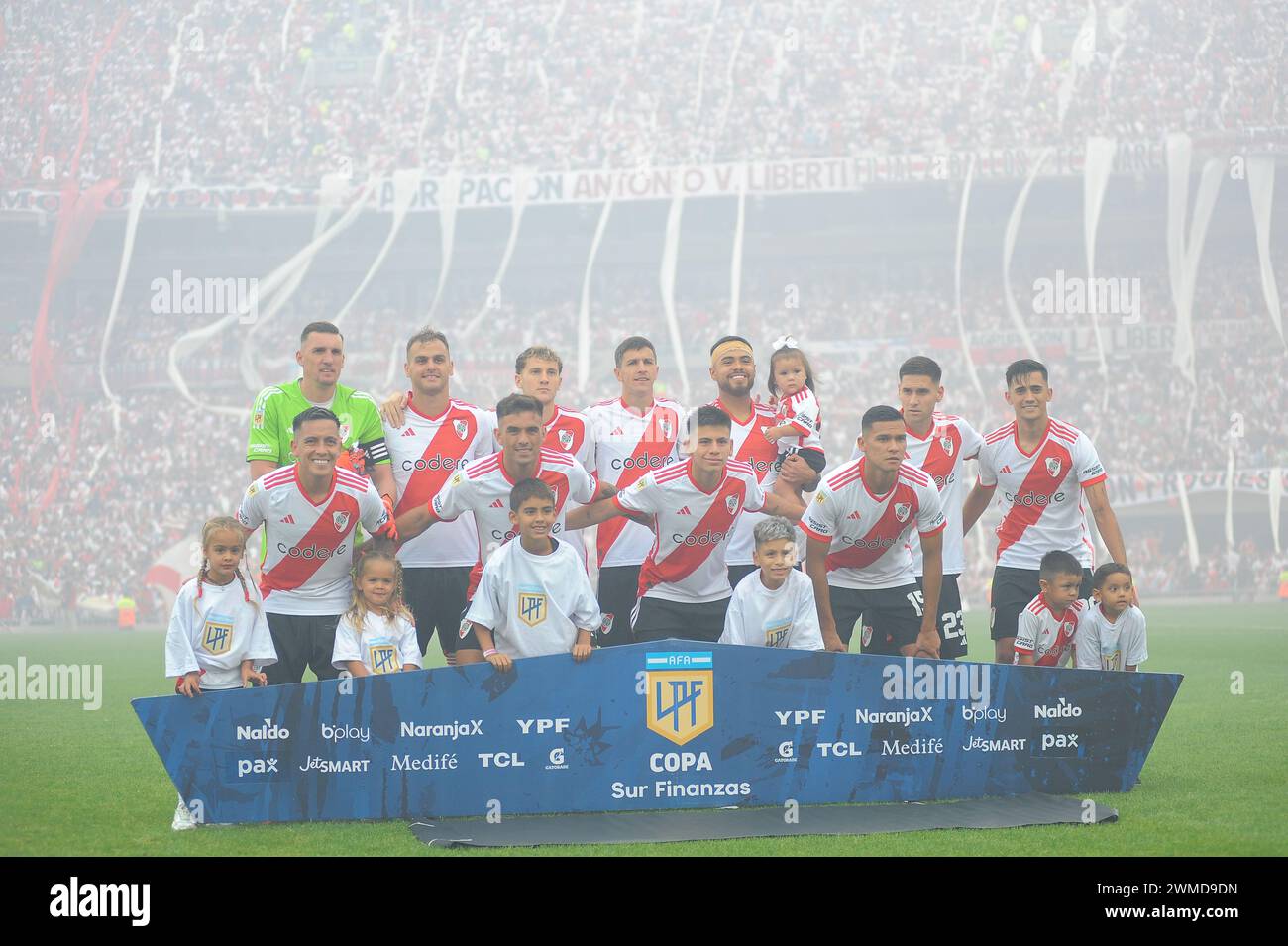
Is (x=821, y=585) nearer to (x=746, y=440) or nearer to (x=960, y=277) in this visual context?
(x=746, y=440)

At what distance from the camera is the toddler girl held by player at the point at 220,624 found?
19.5 ft

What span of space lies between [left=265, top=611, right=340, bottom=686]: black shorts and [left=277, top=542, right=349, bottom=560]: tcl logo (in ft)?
0.96

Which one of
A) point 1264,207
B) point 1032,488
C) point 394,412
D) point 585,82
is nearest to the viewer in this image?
point 394,412

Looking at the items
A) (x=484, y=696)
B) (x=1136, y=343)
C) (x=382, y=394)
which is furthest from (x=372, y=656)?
(x=1136, y=343)

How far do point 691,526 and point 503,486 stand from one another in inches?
37.1

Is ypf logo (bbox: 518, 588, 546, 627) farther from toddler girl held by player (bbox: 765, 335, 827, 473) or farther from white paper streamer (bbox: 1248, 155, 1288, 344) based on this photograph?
white paper streamer (bbox: 1248, 155, 1288, 344)

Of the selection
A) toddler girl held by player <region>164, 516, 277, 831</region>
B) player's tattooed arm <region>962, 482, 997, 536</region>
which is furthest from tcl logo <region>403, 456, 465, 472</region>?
player's tattooed arm <region>962, 482, 997, 536</region>

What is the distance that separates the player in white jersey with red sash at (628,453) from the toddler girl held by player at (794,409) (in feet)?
1.80

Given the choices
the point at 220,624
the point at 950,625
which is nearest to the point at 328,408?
the point at 220,624

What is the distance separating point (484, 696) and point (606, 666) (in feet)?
1.74

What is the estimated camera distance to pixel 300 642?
6.43m

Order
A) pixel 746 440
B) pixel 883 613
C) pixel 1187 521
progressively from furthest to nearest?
pixel 1187 521 → pixel 746 440 → pixel 883 613

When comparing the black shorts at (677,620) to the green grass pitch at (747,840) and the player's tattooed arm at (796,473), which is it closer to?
the player's tattooed arm at (796,473)

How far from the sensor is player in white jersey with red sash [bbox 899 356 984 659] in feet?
22.7
